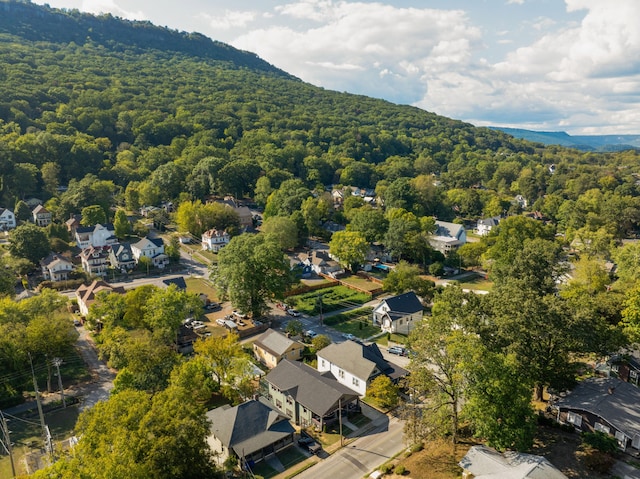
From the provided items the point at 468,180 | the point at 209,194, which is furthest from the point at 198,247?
the point at 468,180

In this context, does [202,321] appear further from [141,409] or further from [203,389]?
[141,409]

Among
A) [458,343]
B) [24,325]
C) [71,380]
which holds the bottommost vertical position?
[71,380]

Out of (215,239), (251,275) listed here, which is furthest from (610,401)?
(215,239)

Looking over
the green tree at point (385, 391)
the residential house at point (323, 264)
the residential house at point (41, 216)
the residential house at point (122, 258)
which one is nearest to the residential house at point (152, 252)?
the residential house at point (122, 258)

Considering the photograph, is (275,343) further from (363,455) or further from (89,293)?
(89,293)

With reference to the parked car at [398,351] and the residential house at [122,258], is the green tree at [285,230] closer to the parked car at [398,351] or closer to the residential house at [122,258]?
the residential house at [122,258]

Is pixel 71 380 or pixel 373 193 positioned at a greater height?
pixel 373 193
